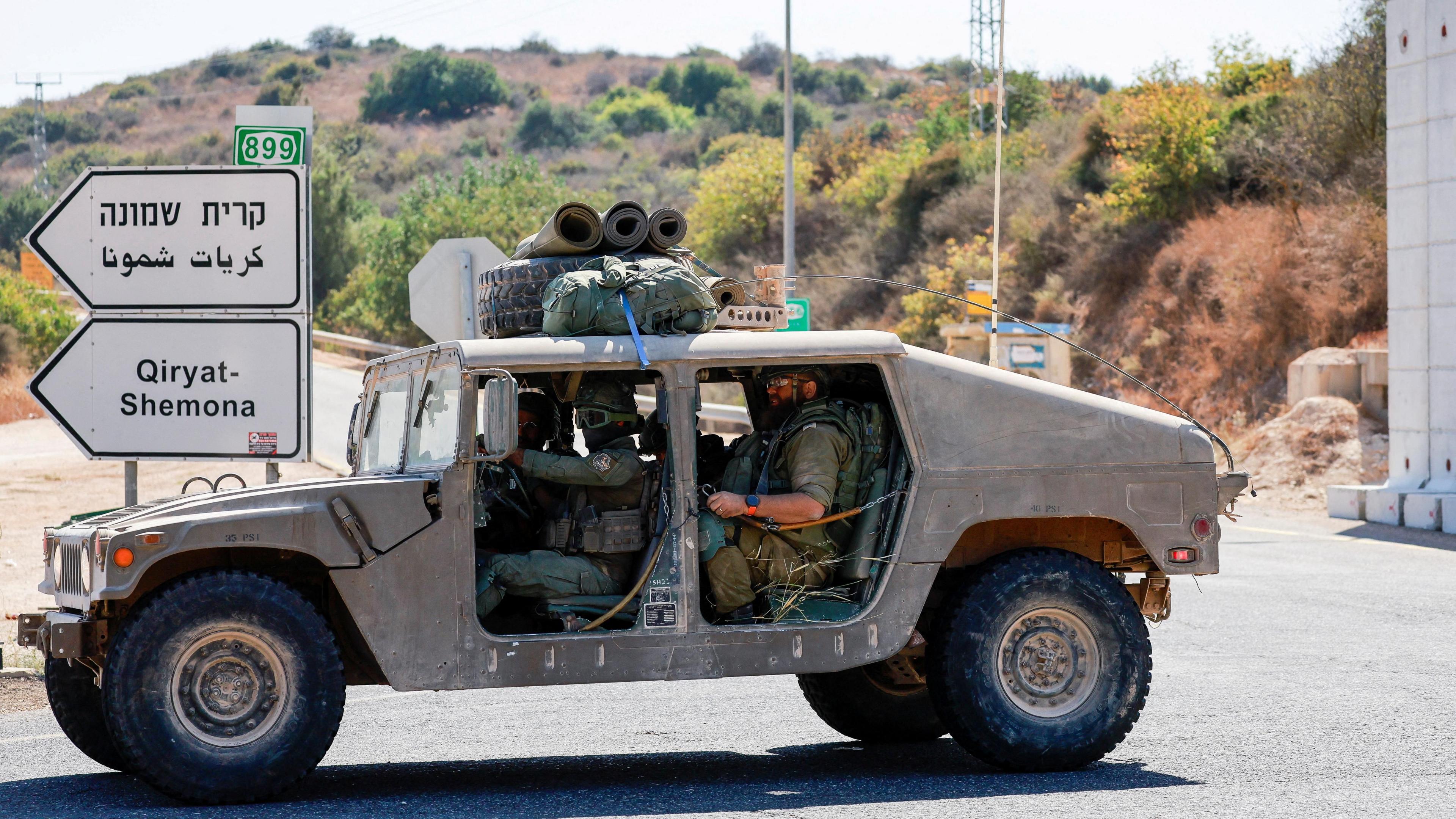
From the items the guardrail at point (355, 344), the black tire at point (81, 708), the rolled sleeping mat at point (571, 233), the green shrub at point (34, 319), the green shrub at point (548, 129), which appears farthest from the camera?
the green shrub at point (548, 129)

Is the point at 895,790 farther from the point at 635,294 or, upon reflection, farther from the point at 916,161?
the point at 916,161

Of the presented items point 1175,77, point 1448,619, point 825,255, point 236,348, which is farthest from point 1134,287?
point 236,348

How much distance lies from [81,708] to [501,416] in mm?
2670

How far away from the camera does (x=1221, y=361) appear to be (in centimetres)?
3158

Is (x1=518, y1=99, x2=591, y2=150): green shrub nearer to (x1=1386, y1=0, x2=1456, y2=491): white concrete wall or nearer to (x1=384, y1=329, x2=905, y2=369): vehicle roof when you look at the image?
(x1=1386, y1=0, x2=1456, y2=491): white concrete wall

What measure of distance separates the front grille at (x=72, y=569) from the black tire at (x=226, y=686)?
0.33 metres

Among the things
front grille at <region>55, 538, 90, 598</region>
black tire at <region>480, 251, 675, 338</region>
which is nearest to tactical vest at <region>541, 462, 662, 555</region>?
black tire at <region>480, 251, 675, 338</region>

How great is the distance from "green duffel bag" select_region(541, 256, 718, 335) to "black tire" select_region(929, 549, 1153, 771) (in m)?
1.76

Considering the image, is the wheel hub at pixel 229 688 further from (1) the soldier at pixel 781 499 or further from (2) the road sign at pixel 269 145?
(2) the road sign at pixel 269 145

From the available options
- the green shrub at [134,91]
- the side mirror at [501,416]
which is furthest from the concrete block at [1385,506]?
the green shrub at [134,91]

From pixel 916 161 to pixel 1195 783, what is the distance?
44466mm

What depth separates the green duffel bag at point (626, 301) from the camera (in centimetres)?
664

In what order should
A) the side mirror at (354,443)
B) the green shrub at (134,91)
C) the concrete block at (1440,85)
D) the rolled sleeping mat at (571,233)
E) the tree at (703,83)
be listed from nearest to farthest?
the rolled sleeping mat at (571,233)
the side mirror at (354,443)
the concrete block at (1440,85)
the tree at (703,83)
the green shrub at (134,91)

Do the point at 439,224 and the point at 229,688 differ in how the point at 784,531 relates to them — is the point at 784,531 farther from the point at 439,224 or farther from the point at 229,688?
the point at 439,224
